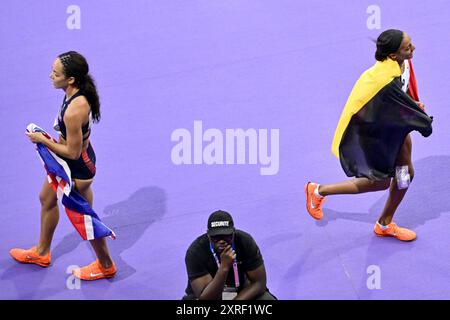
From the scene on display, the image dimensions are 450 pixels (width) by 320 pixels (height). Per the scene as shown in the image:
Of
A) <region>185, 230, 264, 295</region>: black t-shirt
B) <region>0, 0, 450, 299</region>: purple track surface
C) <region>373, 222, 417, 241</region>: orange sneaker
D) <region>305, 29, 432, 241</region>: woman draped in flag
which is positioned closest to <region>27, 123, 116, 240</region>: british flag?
<region>0, 0, 450, 299</region>: purple track surface

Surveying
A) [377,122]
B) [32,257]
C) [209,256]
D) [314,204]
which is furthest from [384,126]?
[32,257]

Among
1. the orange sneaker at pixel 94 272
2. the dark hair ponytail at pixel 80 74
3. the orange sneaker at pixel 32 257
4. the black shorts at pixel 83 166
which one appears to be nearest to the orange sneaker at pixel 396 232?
the orange sneaker at pixel 94 272

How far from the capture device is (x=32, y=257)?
6.54m

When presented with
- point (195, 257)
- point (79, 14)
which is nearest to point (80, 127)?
point (195, 257)

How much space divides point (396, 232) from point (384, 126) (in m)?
0.81

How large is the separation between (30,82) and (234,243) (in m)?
2.90

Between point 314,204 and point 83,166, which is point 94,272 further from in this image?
point 314,204

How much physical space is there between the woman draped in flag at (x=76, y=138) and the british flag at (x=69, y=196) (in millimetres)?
26

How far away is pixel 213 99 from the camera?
7.71 metres

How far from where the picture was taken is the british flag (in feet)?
19.9

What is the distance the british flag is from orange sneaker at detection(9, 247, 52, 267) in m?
0.46

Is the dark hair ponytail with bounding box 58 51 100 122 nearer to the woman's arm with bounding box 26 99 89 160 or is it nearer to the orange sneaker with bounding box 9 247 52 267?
the woman's arm with bounding box 26 99 89 160

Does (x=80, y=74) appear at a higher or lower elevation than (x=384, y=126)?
higher

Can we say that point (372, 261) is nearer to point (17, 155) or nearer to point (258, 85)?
point (258, 85)
